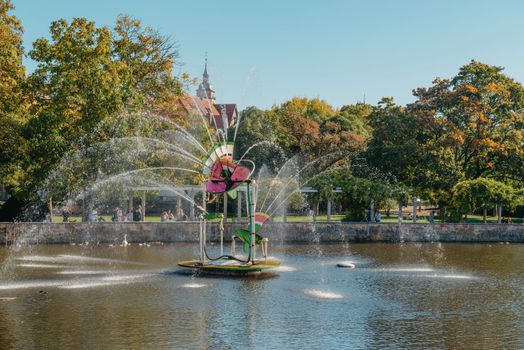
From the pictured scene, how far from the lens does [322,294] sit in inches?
1093

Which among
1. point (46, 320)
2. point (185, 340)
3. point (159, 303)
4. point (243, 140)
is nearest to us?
point (185, 340)

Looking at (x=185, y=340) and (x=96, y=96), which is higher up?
(x=96, y=96)

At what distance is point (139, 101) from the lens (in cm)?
5212

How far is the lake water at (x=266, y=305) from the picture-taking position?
66.3 ft

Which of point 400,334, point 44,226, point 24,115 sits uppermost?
point 24,115

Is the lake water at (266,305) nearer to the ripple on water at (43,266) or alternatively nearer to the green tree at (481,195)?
the ripple on water at (43,266)

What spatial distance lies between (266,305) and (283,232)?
28.0 meters

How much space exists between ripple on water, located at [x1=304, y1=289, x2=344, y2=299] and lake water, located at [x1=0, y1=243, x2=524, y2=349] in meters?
0.08

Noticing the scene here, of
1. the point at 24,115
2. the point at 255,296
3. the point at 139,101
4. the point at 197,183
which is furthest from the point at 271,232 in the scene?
the point at 255,296

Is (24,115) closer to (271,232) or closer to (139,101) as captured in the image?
(139,101)

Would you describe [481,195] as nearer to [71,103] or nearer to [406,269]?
[406,269]

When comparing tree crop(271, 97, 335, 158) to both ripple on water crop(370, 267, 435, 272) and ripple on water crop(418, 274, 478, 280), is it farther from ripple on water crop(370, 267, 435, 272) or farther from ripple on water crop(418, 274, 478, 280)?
ripple on water crop(418, 274, 478, 280)

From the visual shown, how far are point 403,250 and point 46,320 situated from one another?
99.0 ft

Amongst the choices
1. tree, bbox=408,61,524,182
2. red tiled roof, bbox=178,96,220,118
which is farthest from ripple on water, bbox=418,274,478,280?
tree, bbox=408,61,524,182
